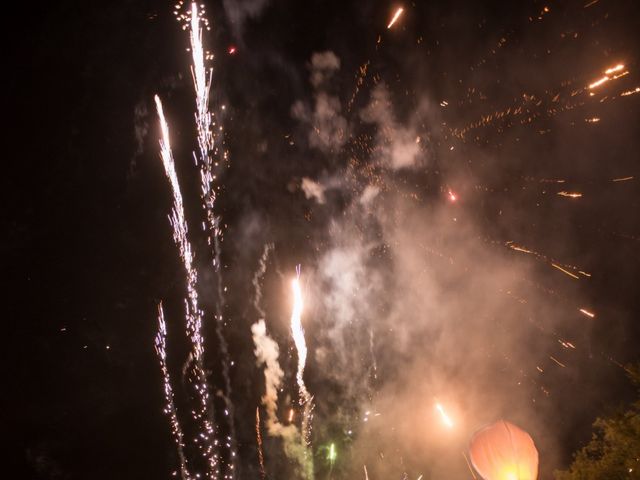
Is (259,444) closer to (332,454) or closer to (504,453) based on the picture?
(332,454)

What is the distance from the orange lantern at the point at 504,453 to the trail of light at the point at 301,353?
178 inches

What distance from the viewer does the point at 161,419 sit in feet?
56.5

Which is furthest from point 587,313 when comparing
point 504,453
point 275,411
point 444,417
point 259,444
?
point 259,444

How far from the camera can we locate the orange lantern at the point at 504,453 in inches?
116

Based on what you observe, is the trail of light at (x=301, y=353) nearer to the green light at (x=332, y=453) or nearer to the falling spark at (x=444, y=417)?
the green light at (x=332, y=453)

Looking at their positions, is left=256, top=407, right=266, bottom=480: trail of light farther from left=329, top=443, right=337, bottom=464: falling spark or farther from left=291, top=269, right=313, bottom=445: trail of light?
left=329, top=443, right=337, bottom=464: falling spark

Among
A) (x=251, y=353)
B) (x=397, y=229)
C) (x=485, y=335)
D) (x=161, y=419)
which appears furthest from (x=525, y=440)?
(x=161, y=419)

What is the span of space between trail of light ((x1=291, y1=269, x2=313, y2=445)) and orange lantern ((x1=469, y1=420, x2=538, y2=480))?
4523 mm

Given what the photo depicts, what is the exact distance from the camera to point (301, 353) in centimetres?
898

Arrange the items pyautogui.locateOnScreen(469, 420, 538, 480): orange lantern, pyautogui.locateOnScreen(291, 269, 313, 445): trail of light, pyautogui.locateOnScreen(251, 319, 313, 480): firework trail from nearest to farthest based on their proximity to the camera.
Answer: pyautogui.locateOnScreen(469, 420, 538, 480): orange lantern < pyautogui.locateOnScreen(291, 269, 313, 445): trail of light < pyautogui.locateOnScreen(251, 319, 313, 480): firework trail

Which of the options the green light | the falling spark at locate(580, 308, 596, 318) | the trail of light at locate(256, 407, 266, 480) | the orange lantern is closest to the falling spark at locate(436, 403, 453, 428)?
the green light

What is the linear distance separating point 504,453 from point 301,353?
6.44m

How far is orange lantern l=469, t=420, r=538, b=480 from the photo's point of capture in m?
2.94

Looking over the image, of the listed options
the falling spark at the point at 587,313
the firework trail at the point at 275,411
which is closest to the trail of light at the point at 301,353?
the firework trail at the point at 275,411
